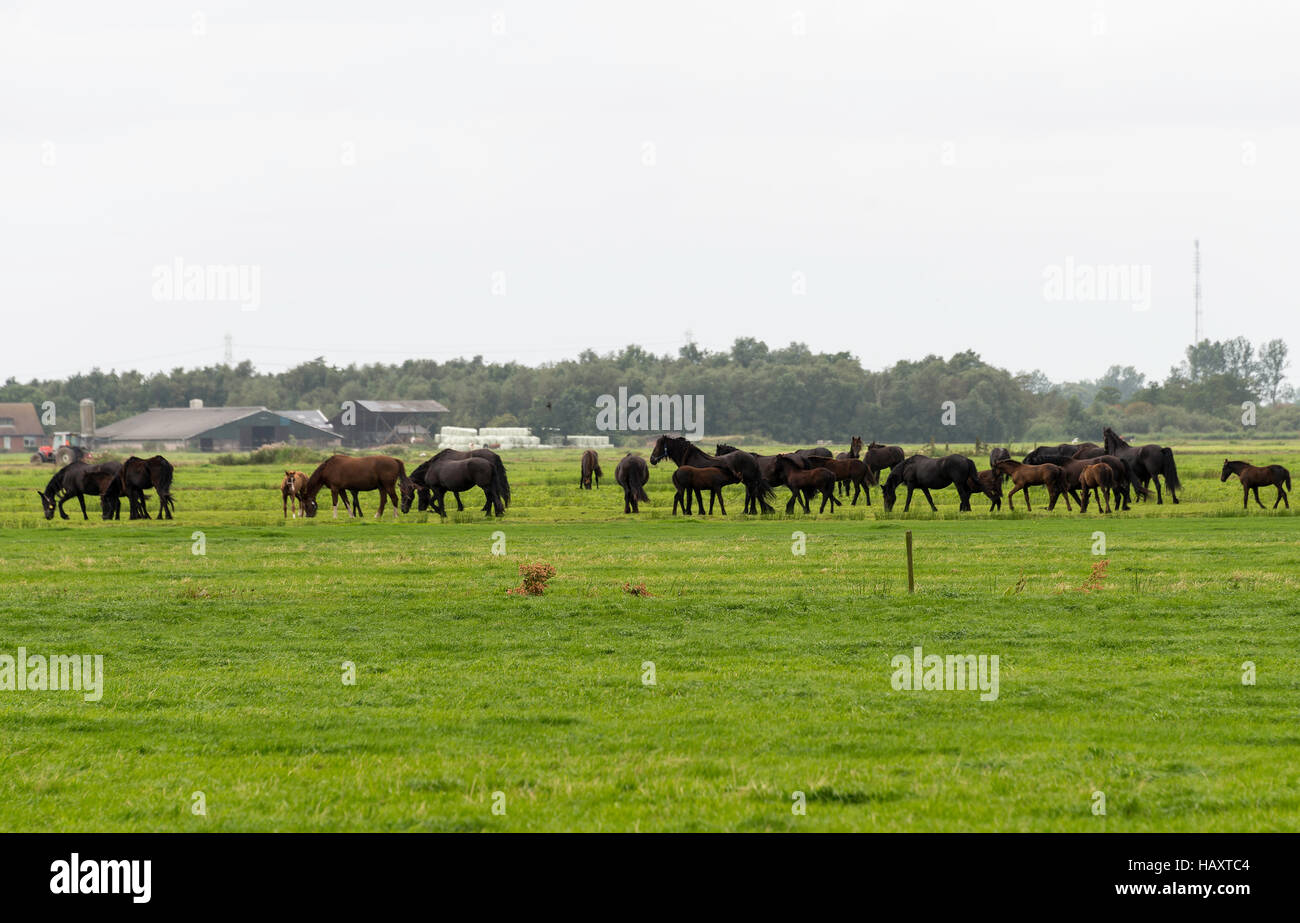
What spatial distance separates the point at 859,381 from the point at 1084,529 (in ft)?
478

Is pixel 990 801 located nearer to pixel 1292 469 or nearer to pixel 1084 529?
pixel 1084 529

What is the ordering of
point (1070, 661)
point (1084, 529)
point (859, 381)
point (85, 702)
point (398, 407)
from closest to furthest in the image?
point (85, 702) < point (1070, 661) < point (1084, 529) < point (398, 407) < point (859, 381)

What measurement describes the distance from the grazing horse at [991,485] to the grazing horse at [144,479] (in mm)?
25085

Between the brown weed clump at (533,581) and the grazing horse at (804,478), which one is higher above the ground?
the grazing horse at (804,478)

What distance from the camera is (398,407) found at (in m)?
161

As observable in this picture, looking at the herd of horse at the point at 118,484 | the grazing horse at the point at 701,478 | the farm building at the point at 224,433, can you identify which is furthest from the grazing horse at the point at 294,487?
the farm building at the point at 224,433

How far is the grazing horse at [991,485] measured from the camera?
144ft

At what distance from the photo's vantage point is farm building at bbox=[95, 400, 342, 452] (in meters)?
149

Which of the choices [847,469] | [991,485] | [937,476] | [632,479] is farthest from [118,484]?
[991,485]

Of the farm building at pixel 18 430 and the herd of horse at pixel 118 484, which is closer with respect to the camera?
the herd of horse at pixel 118 484

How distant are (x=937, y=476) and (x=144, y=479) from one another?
24.8m

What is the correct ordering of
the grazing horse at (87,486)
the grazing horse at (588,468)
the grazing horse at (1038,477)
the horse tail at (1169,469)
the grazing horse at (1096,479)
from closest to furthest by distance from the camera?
the grazing horse at (1096,479) < the grazing horse at (1038,477) < the grazing horse at (87,486) < the horse tail at (1169,469) < the grazing horse at (588,468)

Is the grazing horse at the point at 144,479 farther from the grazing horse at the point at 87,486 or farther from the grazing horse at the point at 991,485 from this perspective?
the grazing horse at the point at 991,485
